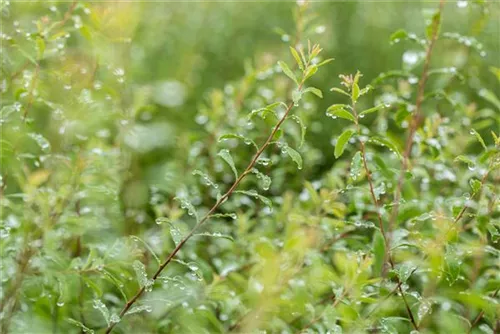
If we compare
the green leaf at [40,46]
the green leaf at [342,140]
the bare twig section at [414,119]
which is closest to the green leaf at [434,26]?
the bare twig section at [414,119]

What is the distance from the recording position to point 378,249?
1.81 meters

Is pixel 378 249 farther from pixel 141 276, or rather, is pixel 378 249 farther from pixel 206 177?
pixel 141 276

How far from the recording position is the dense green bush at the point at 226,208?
161cm

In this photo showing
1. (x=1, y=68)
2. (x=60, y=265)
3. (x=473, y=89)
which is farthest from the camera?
(x=473, y=89)

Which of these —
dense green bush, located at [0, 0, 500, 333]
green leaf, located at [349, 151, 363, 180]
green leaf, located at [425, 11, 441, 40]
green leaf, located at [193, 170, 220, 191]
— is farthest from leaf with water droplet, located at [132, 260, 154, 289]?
green leaf, located at [425, 11, 441, 40]

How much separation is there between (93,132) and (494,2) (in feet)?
4.32

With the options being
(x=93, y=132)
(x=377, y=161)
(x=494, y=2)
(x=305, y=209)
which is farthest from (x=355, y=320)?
(x=494, y=2)

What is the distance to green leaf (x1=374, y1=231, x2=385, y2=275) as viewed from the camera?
1.81 metres

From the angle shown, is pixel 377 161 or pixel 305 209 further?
pixel 305 209

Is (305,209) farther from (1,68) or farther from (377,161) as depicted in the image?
(1,68)

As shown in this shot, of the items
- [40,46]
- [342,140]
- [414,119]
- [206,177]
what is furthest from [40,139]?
[414,119]

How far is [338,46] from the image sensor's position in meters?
3.61

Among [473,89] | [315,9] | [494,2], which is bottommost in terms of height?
[473,89]

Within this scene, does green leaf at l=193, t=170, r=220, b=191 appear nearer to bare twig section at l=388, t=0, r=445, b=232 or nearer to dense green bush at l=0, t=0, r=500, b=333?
dense green bush at l=0, t=0, r=500, b=333
